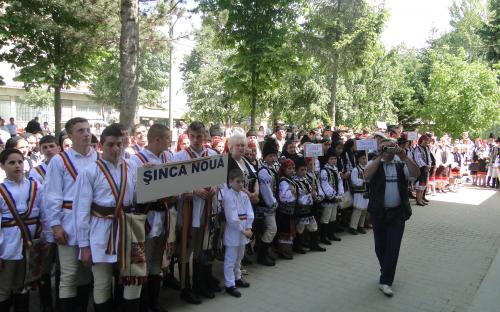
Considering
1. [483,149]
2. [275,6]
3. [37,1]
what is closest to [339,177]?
[275,6]

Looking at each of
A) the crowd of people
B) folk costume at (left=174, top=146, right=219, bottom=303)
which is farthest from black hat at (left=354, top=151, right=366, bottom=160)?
folk costume at (left=174, top=146, right=219, bottom=303)

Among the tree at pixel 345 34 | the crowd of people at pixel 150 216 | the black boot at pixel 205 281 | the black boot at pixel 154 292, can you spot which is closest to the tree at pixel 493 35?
the tree at pixel 345 34

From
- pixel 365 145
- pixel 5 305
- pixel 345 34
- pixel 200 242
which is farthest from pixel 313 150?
pixel 345 34

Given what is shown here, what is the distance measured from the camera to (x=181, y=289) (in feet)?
16.7

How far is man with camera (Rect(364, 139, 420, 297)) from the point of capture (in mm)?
5254

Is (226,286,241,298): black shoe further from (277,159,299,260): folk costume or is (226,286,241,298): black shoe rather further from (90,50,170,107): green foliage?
(90,50,170,107): green foliage

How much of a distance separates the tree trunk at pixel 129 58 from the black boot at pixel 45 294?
3.62 m

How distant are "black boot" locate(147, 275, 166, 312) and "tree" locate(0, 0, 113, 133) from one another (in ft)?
28.8

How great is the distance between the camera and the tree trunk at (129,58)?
750cm

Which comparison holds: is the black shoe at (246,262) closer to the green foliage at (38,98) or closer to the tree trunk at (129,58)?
the tree trunk at (129,58)

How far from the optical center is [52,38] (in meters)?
11.5

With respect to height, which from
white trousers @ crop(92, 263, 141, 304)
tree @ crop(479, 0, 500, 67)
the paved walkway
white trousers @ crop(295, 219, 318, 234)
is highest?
tree @ crop(479, 0, 500, 67)

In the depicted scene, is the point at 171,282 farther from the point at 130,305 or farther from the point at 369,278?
the point at 369,278

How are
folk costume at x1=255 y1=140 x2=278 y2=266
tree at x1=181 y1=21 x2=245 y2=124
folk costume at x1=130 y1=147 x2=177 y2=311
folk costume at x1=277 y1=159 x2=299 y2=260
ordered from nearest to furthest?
A: 1. folk costume at x1=130 y1=147 x2=177 y2=311
2. folk costume at x1=255 y1=140 x2=278 y2=266
3. folk costume at x1=277 y1=159 x2=299 y2=260
4. tree at x1=181 y1=21 x2=245 y2=124
